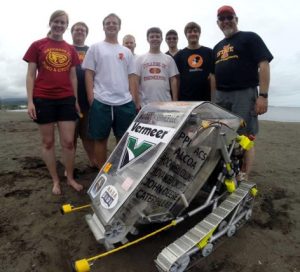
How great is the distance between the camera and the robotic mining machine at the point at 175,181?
8.77ft

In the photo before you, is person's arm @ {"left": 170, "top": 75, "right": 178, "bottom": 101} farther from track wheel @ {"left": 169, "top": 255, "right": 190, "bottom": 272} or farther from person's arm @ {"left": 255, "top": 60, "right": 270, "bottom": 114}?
track wheel @ {"left": 169, "top": 255, "right": 190, "bottom": 272}

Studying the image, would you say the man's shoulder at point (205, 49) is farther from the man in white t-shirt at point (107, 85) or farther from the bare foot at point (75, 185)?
the bare foot at point (75, 185)

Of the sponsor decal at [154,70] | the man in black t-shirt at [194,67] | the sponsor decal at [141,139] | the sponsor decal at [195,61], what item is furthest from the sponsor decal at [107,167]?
the sponsor decal at [195,61]

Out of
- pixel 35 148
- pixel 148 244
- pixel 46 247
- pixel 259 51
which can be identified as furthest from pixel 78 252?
pixel 35 148

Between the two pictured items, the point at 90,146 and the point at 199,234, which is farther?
the point at 90,146

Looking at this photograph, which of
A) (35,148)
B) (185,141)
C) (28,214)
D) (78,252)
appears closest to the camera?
(185,141)

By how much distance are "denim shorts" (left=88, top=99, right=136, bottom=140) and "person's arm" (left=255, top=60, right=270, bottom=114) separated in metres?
1.72

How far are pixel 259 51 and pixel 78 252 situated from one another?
3278 mm

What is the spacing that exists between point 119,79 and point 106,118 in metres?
0.58

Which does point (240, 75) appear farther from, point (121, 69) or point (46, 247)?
point (46, 247)

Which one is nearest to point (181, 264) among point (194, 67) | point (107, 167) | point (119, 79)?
point (107, 167)

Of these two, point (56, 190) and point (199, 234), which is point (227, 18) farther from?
point (56, 190)

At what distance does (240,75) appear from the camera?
416 cm

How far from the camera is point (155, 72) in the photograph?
4.67 m
